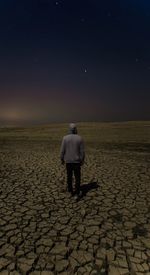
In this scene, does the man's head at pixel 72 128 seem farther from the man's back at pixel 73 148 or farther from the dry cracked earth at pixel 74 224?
the dry cracked earth at pixel 74 224

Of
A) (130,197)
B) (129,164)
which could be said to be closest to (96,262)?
(130,197)

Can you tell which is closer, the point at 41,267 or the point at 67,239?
the point at 41,267

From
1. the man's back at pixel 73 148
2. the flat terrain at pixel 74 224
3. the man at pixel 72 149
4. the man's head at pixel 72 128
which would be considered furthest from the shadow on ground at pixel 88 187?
the man's head at pixel 72 128

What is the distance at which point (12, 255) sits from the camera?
434 cm

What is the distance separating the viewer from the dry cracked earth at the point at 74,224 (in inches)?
164

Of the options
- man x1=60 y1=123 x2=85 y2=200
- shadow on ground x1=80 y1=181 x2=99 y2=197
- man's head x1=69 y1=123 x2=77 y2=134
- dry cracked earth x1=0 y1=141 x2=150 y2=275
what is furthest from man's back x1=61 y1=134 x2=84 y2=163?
shadow on ground x1=80 y1=181 x2=99 y2=197

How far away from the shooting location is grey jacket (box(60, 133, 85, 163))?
261 inches

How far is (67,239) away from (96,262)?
894 millimetres

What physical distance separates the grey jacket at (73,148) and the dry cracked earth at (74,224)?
1.28 meters

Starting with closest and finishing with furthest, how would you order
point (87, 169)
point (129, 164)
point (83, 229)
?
point (83, 229)
point (87, 169)
point (129, 164)

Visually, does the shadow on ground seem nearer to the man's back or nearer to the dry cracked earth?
the dry cracked earth

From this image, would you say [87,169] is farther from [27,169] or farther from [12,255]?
[12,255]

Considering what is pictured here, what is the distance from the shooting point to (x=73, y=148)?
6645 millimetres

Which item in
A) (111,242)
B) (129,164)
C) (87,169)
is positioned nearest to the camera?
(111,242)
